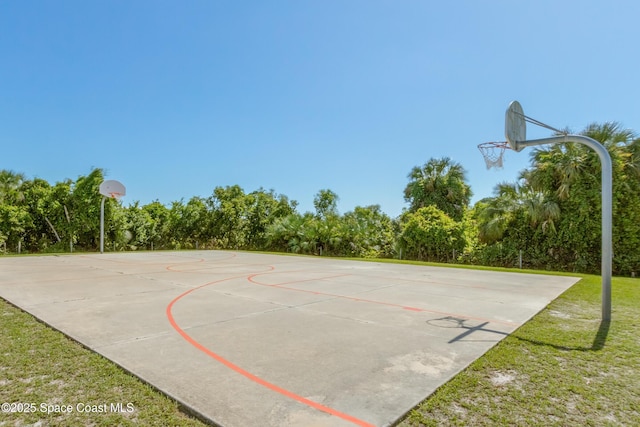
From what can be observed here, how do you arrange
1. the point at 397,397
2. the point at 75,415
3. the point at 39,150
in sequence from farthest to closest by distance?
1. the point at 39,150
2. the point at 397,397
3. the point at 75,415

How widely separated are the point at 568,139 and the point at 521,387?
4100mm

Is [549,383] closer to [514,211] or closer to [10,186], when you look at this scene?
[514,211]

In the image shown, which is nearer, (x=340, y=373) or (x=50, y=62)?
(x=340, y=373)

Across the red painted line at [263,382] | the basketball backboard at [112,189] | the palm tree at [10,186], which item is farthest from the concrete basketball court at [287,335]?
the palm tree at [10,186]

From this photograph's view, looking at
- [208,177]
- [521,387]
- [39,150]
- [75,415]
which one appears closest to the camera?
[75,415]

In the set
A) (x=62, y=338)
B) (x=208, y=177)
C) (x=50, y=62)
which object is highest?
(x=50, y=62)

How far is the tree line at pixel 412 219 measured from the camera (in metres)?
13.4

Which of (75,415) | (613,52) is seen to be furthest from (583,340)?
(613,52)

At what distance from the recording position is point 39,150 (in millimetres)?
20703

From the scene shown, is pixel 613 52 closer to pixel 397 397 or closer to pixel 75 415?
pixel 397 397

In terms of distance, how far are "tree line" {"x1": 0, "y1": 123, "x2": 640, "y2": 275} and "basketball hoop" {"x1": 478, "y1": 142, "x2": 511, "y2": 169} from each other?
336 inches

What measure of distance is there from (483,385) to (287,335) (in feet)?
7.44

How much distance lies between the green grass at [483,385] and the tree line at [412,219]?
37.3ft

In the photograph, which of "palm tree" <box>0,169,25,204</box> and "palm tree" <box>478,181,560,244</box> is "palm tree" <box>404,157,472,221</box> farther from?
"palm tree" <box>0,169,25,204</box>
